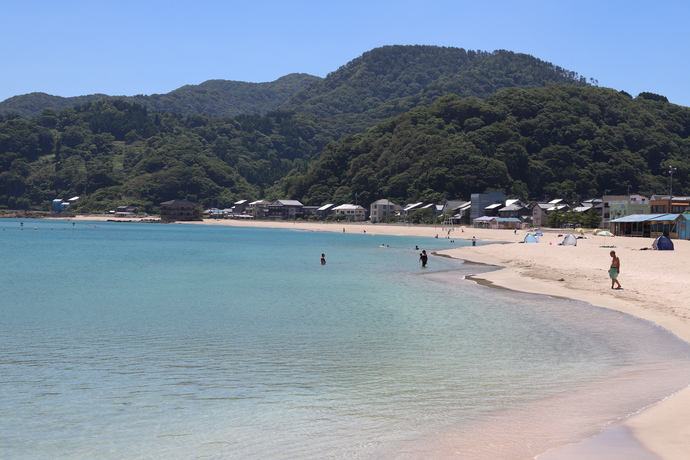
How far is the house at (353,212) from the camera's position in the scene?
17112 centimetres

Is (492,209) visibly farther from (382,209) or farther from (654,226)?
(654,226)

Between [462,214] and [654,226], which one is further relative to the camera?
[462,214]

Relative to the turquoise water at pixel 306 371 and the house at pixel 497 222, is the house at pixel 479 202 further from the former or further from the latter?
the turquoise water at pixel 306 371

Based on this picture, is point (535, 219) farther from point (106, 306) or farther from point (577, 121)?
point (106, 306)

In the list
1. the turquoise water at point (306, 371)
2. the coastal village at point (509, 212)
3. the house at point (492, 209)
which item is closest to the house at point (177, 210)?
the coastal village at point (509, 212)

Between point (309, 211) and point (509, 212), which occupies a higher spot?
point (509, 212)

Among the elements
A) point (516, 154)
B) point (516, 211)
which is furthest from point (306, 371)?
point (516, 154)

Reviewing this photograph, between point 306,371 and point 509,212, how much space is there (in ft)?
427

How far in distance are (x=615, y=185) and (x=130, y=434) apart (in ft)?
607

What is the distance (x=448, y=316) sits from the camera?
21.8m

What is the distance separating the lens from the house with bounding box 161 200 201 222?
195 m

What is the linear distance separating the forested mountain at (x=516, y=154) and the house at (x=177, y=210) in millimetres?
40450

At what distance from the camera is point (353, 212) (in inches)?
6781

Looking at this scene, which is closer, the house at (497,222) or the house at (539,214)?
the house at (497,222)
